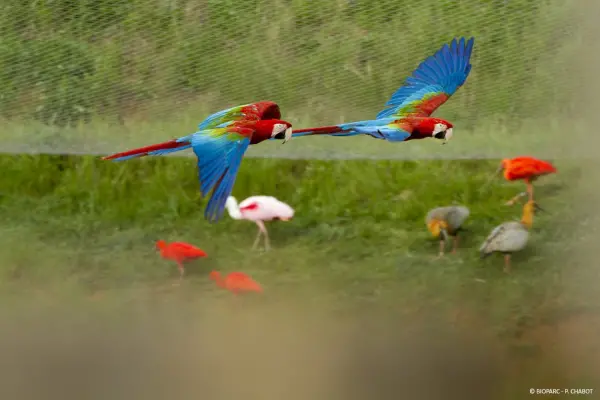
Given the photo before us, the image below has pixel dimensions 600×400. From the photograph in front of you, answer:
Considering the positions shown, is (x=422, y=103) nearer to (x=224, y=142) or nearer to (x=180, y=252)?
(x=224, y=142)

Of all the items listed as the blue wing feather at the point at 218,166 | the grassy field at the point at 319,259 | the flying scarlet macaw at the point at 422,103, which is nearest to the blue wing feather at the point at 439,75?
the flying scarlet macaw at the point at 422,103

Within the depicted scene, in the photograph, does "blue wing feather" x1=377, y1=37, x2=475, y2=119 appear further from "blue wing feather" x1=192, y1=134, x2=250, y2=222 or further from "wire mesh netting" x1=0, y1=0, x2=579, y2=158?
"blue wing feather" x1=192, y1=134, x2=250, y2=222

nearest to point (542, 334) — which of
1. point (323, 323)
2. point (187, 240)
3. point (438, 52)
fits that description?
point (323, 323)

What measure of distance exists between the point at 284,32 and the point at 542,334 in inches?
24.4

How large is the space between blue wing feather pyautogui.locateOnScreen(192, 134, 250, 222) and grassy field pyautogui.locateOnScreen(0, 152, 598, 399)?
8.4 inches

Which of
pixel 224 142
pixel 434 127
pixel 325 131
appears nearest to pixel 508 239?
pixel 434 127

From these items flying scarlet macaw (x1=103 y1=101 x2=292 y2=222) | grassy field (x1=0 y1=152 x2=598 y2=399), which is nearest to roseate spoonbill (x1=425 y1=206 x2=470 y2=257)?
grassy field (x1=0 y1=152 x2=598 y2=399)

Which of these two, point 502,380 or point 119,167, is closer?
point 502,380

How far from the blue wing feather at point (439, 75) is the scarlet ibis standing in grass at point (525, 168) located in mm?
166

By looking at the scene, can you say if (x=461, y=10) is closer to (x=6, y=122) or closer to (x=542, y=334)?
(x=542, y=334)

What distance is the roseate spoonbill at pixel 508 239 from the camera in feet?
3.64

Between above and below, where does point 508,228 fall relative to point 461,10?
below

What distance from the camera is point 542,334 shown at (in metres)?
1.12

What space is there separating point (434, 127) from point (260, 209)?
0.96 feet
